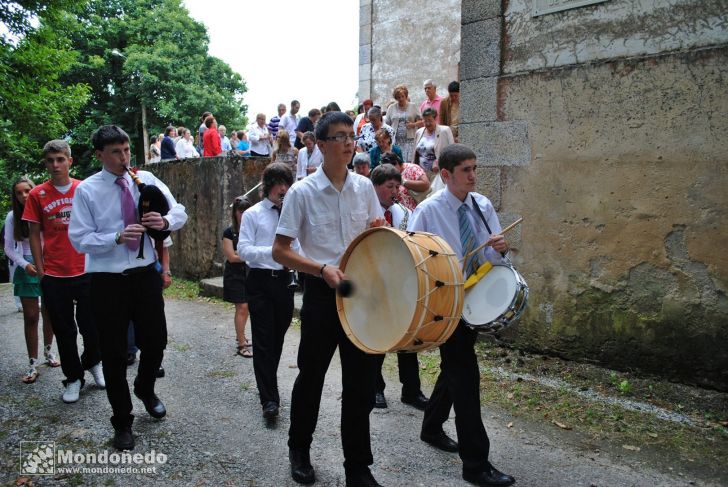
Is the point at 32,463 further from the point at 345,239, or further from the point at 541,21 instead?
the point at 541,21

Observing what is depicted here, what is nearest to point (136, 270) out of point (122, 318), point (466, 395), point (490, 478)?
point (122, 318)

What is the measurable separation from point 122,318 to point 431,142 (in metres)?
4.94

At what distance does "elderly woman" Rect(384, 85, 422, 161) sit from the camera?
9297 mm

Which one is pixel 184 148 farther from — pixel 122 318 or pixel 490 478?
pixel 490 478

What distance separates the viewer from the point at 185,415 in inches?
189

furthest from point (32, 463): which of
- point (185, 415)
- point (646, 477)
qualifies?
point (646, 477)

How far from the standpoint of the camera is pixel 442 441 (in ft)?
13.5

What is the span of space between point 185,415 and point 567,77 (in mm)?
4631

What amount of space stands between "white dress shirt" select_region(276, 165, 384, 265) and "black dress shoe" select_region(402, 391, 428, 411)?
6.61 ft

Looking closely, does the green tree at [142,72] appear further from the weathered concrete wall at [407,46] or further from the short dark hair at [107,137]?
the short dark hair at [107,137]

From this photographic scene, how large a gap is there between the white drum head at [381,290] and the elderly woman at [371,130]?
5320 mm

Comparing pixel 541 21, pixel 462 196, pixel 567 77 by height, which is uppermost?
pixel 541 21

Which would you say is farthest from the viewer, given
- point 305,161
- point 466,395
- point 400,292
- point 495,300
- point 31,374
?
point 305,161

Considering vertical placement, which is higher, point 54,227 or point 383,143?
point 383,143
